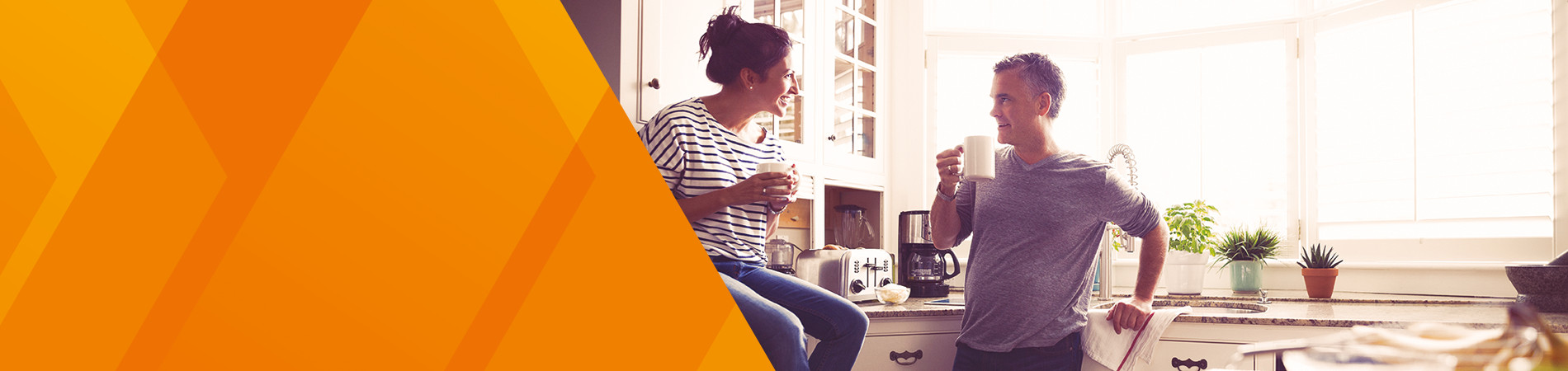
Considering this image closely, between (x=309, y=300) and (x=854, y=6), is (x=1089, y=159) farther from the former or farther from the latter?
(x=309, y=300)

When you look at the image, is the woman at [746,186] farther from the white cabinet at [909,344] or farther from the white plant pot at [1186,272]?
the white plant pot at [1186,272]

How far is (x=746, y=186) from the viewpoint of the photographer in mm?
1441

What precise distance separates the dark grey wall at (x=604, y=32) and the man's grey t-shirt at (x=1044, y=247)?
0.85 metres

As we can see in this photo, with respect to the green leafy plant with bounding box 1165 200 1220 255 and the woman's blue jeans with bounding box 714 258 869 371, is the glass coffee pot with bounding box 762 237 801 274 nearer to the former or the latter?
the woman's blue jeans with bounding box 714 258 869 371

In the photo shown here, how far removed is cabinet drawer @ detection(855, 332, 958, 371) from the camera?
7.00ft

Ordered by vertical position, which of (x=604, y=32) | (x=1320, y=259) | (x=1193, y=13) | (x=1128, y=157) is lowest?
(x=1320, y=259)

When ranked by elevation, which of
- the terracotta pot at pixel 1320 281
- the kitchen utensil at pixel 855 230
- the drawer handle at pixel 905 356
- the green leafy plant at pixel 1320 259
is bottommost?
the drawer handle at pixel 905 356

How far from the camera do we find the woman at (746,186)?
143 cm

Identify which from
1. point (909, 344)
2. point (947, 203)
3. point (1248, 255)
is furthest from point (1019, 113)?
point (1248, 255)

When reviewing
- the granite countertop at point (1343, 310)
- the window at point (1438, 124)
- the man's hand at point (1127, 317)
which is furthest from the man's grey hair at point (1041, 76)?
the window at point (1438, 124)

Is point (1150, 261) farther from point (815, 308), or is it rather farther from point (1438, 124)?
point (1438, 124)

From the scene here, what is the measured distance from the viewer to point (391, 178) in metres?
0.77

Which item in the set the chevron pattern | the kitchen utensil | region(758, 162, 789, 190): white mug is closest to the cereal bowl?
the kitchen utensil

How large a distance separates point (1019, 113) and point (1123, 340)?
1.63ft
